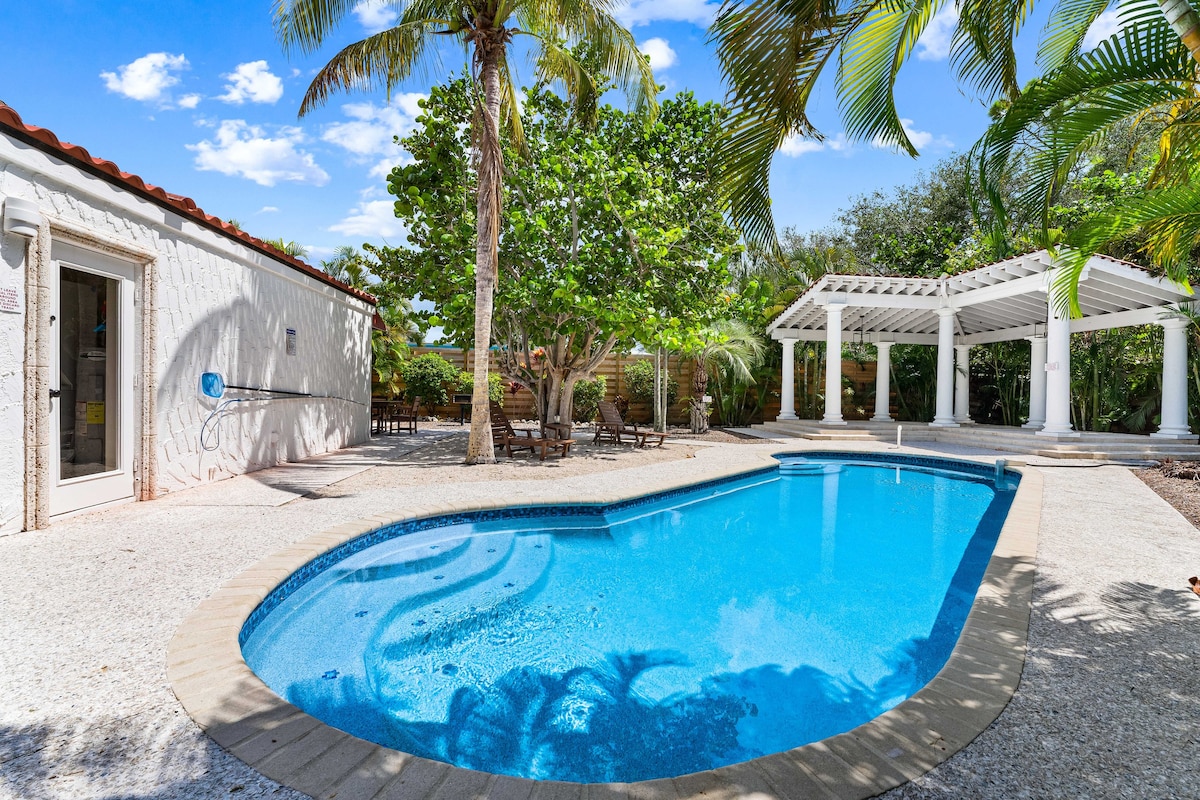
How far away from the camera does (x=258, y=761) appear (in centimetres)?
210

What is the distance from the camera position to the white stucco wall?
480 centimetres

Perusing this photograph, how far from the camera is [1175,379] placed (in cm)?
1261

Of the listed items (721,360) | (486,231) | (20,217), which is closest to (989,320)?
(721,360)

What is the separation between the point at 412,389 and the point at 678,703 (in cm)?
1577

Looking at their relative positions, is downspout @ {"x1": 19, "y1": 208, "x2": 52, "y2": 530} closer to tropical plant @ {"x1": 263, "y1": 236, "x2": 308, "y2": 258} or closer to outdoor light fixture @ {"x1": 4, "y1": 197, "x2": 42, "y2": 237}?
outdoor light fixture @ {"x1": 4, "y1": 197, "x2": 42, "y2": 237}

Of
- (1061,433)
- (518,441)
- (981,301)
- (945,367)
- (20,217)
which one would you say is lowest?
(518,441)

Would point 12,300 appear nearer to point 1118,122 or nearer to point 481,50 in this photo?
point 481,50

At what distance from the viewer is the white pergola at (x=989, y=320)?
1252cm

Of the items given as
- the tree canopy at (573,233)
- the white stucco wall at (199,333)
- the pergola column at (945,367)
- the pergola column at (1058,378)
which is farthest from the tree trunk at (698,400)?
the white stucco wall at (199,333)

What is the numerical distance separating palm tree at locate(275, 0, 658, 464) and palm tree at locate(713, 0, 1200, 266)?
603cm

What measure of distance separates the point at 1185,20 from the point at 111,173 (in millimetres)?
7736

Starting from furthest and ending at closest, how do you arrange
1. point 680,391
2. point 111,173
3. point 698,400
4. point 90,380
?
point 680,391, point 698,400, point 90,380, point 111,173

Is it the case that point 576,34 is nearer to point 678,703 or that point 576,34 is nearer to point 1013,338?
point 678,703

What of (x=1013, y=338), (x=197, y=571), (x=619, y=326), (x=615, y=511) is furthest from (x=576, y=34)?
(x=1013, y=338)
